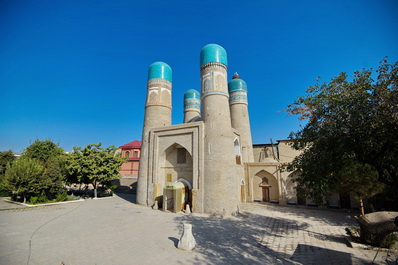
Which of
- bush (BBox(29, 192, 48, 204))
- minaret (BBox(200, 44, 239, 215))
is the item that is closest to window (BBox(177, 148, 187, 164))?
minaret (BBox(200, 44, 239, 215))

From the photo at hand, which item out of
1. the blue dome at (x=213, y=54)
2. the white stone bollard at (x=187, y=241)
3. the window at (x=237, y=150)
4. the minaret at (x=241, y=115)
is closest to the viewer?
the white stone bollard at (x=187, y=241)

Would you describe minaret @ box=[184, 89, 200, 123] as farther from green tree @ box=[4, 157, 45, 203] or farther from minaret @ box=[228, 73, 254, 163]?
green tree @ box=[4, 157, 45, 203]

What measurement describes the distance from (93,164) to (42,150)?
12.4m

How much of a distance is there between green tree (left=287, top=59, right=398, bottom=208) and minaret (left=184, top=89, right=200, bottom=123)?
18.7 m

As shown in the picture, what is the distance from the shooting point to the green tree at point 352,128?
499 cm

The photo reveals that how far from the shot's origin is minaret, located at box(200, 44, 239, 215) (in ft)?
43.5

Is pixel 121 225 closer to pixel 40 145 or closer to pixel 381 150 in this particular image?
pixel 381 150

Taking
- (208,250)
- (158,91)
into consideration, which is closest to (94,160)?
(158,91)

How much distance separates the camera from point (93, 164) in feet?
60.4

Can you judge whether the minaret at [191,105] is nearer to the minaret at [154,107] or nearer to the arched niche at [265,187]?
the minaret at [154,107]

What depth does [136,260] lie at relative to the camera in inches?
248

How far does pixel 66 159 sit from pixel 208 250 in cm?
1867

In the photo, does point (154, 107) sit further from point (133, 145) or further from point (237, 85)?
point (133, 145)

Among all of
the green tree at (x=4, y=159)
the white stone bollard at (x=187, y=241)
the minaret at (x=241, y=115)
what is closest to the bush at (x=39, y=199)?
the green tree at (x=4, y=159)
